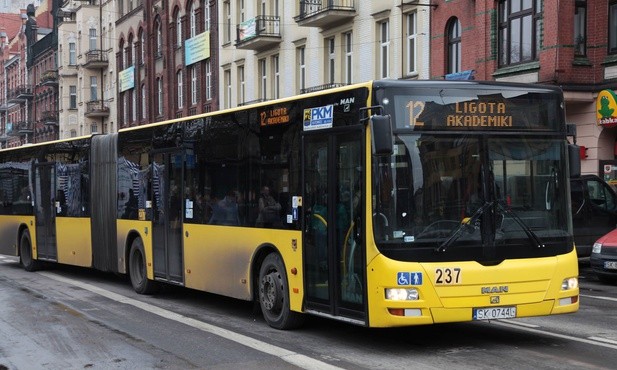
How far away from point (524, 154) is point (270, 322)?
376 centimetres

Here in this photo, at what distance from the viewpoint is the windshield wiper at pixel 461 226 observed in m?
9.16

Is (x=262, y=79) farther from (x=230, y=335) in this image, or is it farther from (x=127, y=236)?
(x=230, y=335)

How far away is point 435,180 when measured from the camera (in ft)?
30.4

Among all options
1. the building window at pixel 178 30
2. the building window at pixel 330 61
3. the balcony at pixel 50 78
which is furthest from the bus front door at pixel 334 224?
the balcony at pixel 50 78

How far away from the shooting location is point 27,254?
21734mm

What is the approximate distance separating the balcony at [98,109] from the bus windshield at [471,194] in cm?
5830

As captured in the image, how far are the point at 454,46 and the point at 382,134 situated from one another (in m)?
21.1

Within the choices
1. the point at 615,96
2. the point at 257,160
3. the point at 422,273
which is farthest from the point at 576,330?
the point at 615,96

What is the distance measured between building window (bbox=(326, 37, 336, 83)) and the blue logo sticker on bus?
83.3 ft

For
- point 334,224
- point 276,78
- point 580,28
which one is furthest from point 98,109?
point 334,224

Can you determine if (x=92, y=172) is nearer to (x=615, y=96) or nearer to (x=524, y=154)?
(x=524, y=154)

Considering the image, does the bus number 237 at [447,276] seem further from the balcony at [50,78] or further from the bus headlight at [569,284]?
the balcony at [50,78]

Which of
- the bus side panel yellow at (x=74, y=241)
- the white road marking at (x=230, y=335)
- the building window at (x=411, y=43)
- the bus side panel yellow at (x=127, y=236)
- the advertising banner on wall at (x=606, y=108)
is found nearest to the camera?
the white road marking at (x=230, y=335)

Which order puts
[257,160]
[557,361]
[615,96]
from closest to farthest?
1. [557,361]
2. [257,160]
3. [615,96]
